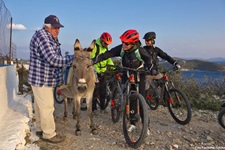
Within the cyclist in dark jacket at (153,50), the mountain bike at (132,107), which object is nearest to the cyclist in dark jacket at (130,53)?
the mountain bike at (132,107)

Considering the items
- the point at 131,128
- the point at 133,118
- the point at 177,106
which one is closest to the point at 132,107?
the point at 133,118

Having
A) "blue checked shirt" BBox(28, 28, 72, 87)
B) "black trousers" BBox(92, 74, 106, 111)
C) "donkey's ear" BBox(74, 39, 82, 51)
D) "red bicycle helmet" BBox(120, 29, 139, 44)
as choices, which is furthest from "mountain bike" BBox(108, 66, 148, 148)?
"blue checked shirt" BBox(28, 28, 72, 87)

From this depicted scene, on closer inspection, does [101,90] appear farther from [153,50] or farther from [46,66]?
[46,66]

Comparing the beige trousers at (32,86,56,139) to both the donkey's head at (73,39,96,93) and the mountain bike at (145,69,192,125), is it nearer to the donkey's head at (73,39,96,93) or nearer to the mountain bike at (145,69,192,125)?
the donkey's head at (73,39,96,93)

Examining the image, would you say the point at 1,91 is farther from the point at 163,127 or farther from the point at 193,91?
the point at 193,91

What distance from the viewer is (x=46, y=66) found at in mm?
4617

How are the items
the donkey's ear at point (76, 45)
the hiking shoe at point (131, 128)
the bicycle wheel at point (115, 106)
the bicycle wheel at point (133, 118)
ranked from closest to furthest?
the bicycle wheel at point (133, 118) < the donkey's ear at point (76, 45) < the hiking shoe at point (131, 128) < the bicycle wheel at point (115, 106)

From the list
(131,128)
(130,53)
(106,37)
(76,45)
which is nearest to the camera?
(76,45)

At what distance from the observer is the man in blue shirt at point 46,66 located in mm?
4414

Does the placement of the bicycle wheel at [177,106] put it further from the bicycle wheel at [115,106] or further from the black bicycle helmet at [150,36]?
the black bicycle helmet at [150,36]

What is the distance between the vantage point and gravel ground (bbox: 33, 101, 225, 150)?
482cm

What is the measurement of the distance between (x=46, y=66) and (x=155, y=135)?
10.1ft

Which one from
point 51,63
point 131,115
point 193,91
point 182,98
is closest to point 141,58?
point 131,115

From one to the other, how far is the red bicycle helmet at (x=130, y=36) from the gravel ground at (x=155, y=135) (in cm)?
233
